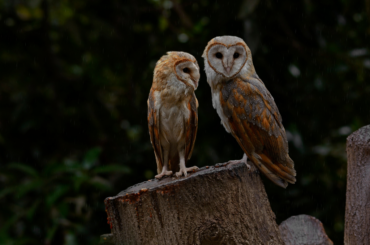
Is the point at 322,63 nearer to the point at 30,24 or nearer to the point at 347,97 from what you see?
the point at 347,97

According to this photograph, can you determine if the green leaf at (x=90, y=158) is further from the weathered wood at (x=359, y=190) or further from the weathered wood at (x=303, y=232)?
the weathered wood at (x=359, y=190)

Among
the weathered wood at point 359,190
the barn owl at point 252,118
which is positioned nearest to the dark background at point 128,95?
the barn owl at point 252,118

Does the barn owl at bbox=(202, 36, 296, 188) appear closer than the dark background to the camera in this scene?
Yes

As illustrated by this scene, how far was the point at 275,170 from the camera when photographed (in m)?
2.44

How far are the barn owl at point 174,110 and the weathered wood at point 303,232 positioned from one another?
0.71m

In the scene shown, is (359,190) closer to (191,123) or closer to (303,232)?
(303,232)

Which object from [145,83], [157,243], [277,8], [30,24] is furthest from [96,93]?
[157,243]

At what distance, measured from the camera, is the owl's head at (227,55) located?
7.45 feet

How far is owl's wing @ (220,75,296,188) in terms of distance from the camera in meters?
2.48

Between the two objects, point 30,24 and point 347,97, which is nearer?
point 347,97

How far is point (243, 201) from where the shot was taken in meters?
2.11

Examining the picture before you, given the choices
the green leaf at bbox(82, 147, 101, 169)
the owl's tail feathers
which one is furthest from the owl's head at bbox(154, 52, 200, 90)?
the green leaf at bbox(82, 147, 101, 169)

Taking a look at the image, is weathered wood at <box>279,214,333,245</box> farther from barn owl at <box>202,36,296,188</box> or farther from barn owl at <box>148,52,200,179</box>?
barn owl at <box>148,52,200,179</box>

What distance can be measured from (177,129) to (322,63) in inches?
84.0
